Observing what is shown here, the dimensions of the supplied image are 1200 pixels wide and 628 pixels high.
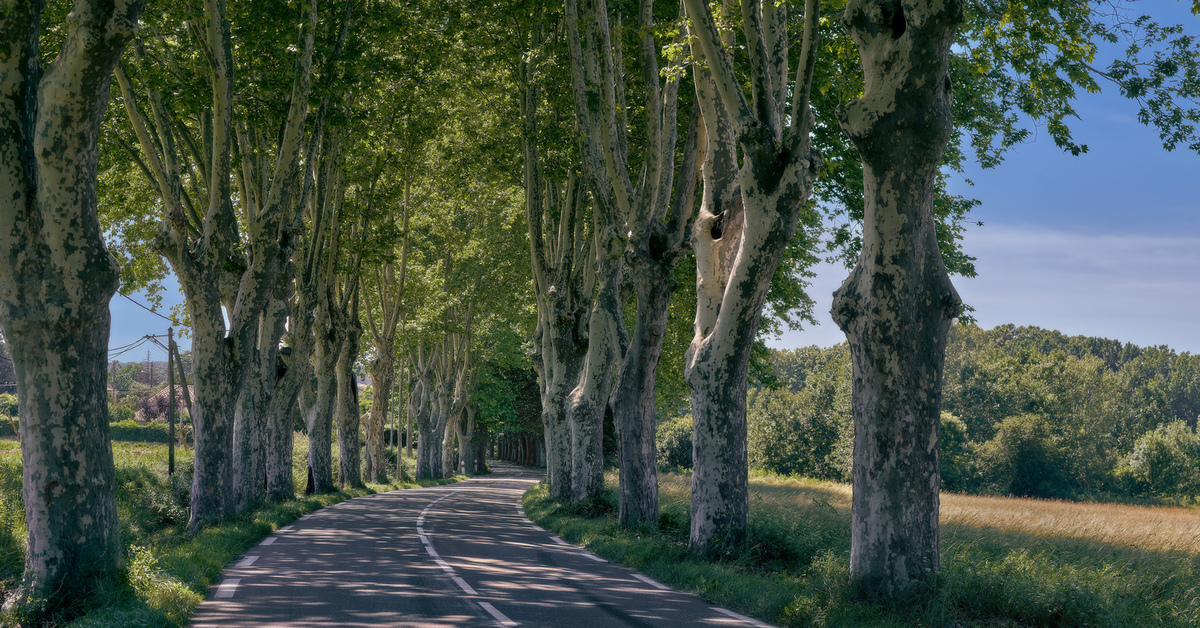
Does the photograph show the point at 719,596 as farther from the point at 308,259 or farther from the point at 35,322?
the point at 308,259

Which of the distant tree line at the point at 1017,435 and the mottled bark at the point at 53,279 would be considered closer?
the mottled bark at the point at 53,279

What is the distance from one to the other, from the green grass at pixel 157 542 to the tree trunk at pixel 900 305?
20.8ft

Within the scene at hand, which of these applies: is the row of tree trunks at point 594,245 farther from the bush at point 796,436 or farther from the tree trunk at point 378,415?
the bush at point 796,436

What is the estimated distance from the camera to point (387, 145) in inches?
898

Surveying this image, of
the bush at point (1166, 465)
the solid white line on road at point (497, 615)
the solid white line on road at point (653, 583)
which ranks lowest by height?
the bush at point (1166, 465)

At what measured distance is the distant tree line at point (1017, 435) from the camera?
64812 mm

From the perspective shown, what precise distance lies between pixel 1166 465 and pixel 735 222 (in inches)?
2774

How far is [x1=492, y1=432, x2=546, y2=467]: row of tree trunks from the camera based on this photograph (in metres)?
82.1

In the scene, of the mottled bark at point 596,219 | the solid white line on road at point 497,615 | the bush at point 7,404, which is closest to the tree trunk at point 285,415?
the mottled bark at point 596,219

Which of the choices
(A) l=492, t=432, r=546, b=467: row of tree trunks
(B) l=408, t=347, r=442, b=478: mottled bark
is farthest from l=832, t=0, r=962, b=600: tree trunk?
(A) l=492, t=432, r=546, b=467: row of tree trunks

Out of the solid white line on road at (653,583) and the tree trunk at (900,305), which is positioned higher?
the tree trunk at (900,305)

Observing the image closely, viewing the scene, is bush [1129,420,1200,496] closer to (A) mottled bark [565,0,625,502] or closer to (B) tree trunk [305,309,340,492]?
(A) mottled bark [565,0,625,502]

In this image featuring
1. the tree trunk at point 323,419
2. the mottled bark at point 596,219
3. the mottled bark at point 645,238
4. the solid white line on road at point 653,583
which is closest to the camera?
the solid white line on road at point 653,583

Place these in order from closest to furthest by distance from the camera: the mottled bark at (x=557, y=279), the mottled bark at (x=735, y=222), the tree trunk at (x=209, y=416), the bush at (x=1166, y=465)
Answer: the mottled bark at (x=735, y=222) → the tree trunk at (x=209, y=416) → the mottled bark at (x=557, y=279) → the bush at (x=1166, y=465)
